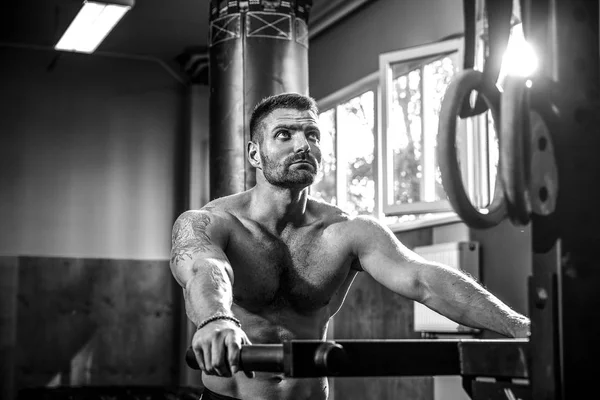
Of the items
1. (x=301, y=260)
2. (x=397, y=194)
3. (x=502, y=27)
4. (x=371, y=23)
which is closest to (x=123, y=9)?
(x=371, y=23)

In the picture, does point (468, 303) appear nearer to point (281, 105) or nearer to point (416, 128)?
point (281, 105)

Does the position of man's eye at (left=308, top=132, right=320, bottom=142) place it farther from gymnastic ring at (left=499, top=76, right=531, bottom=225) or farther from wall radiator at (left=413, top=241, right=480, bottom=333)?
wall radiator at (left=413, top=241, right=480, bottom=333)

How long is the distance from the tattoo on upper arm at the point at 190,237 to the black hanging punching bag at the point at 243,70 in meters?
1.69

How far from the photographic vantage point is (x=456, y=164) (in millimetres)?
1504

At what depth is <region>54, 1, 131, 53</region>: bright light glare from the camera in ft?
22.4

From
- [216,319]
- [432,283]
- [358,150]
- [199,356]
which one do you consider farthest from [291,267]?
[358,150]

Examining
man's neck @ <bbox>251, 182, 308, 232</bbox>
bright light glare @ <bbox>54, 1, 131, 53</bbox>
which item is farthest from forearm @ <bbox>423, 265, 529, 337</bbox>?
bright light glare @ <bbox>54, 1, 131, 53</bbox>

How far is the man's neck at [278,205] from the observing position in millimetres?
3076

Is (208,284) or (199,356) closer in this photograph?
(199,356)

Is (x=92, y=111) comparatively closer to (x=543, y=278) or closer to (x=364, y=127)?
(x=364, y=127)

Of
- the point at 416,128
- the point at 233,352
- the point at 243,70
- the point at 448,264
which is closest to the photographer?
the point at 233,352

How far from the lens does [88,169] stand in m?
9.37

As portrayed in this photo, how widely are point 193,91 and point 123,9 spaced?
293 cm

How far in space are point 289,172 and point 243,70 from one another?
6.06ft
